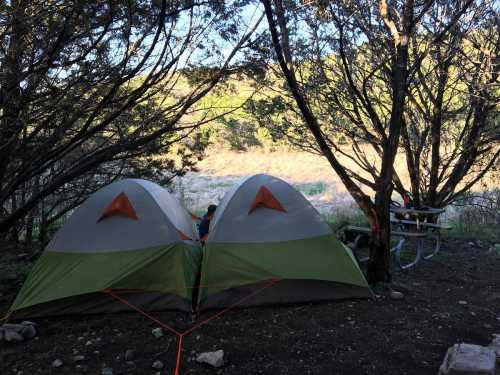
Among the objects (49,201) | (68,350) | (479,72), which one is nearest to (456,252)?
(479,72)

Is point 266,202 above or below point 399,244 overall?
above

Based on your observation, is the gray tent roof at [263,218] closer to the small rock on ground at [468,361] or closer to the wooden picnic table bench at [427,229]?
the small rock on ground at [468,361]

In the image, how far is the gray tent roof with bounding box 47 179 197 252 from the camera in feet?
19.4

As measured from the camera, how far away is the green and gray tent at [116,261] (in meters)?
5.51

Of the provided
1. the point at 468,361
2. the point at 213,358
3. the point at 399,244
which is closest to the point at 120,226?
the point at 213,358

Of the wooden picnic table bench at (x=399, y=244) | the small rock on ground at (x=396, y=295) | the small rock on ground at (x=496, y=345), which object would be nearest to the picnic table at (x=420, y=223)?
the wooden picnic table bench at (x=399, y=244)

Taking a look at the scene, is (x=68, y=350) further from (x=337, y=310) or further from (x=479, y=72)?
(x=479, y=72)

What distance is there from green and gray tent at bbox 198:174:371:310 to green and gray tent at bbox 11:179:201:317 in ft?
1.28

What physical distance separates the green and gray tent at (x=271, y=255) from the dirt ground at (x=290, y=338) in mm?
186

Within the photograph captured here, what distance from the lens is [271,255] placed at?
5.94 m

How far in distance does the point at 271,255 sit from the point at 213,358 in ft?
6.19

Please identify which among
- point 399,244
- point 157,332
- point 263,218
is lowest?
point 157,332

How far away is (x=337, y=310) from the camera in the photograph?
18.3ft

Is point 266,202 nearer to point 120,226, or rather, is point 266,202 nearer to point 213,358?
point 120,226
